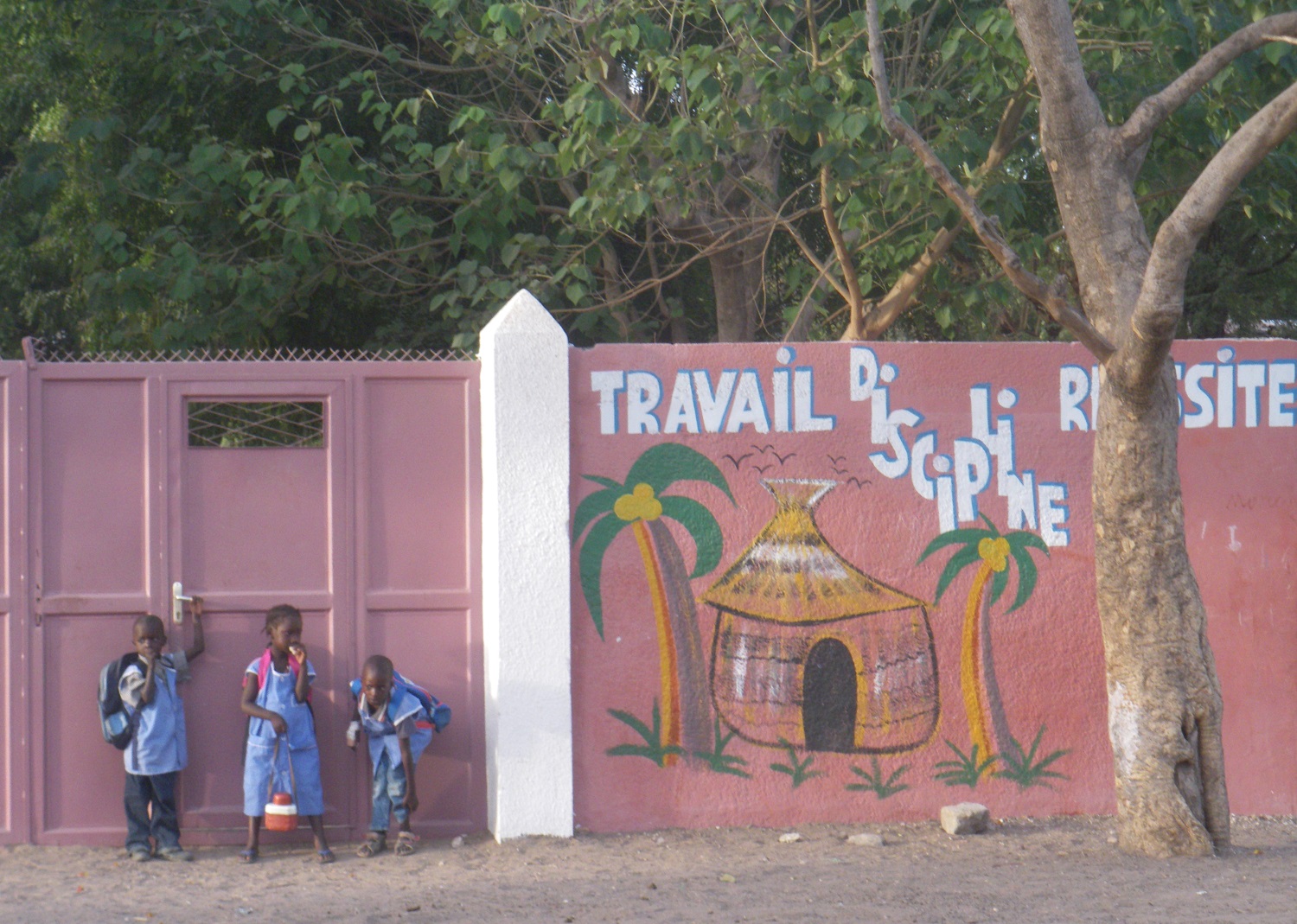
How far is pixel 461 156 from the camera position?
7.17 m

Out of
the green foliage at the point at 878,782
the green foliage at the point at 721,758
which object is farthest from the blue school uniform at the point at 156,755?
the green foliage at the point at 878,782

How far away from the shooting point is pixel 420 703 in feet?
17.0

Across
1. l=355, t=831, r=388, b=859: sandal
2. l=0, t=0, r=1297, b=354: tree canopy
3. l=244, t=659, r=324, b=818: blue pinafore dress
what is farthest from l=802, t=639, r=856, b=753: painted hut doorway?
l=0, t=0, r=1297, b=354: tree canopy

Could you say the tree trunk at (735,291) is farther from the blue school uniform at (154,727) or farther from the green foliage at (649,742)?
the blue school uniform at (154,727)

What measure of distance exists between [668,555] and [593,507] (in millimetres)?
370

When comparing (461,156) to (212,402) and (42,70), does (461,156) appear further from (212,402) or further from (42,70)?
(42,70)

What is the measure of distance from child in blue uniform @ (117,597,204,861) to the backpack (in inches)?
27.2

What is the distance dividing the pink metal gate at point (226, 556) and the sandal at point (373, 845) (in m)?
0.16

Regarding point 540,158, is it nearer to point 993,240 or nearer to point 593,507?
point 593,507

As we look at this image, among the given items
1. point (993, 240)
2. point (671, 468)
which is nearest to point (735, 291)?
point (671, 468)

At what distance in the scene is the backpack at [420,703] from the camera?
5148 mm

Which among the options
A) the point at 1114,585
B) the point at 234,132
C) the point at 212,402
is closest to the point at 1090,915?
the point at 1114,585

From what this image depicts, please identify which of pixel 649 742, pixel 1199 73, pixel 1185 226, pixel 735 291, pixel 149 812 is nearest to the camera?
pixel 1185 226

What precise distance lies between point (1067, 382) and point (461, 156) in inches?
137
